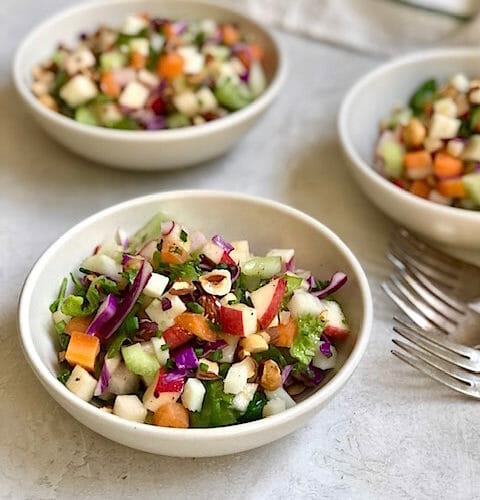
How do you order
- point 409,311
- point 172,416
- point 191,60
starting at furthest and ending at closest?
point 191,60 → point 409,311 → point 172,416

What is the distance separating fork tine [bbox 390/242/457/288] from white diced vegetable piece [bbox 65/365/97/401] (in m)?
0.56

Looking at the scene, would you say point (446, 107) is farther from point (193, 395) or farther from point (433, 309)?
point (193, 395)

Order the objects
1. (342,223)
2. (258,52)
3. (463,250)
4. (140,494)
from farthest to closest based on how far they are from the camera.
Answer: (258,52) → (342,223) → (463,250) → (140,494)

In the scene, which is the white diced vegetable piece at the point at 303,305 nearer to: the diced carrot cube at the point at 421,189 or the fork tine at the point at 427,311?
the fork tine at the point at 427,311

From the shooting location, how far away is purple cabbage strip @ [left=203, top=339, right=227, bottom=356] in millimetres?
1099

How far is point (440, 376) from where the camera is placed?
120 cm

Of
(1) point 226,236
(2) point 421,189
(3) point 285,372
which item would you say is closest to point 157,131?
(1) point 226,236

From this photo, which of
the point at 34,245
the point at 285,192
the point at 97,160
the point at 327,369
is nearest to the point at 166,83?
the point at 97,160

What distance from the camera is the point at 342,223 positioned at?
1537 millimetres

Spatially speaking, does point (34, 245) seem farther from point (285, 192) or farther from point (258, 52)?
point (258, 52)

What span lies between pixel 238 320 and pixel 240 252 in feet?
0.59

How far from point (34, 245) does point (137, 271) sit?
0.37 metres

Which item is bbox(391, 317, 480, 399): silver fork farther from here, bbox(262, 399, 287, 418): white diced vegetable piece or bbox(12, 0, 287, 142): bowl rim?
bbox(12, 0, 287, 142): bowl rim

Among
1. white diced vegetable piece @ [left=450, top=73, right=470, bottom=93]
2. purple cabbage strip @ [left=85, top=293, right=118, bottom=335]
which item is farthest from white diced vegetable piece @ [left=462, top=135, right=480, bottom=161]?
purple cabbage strip @ [left=85, top=293, right=118, bottom=335]
